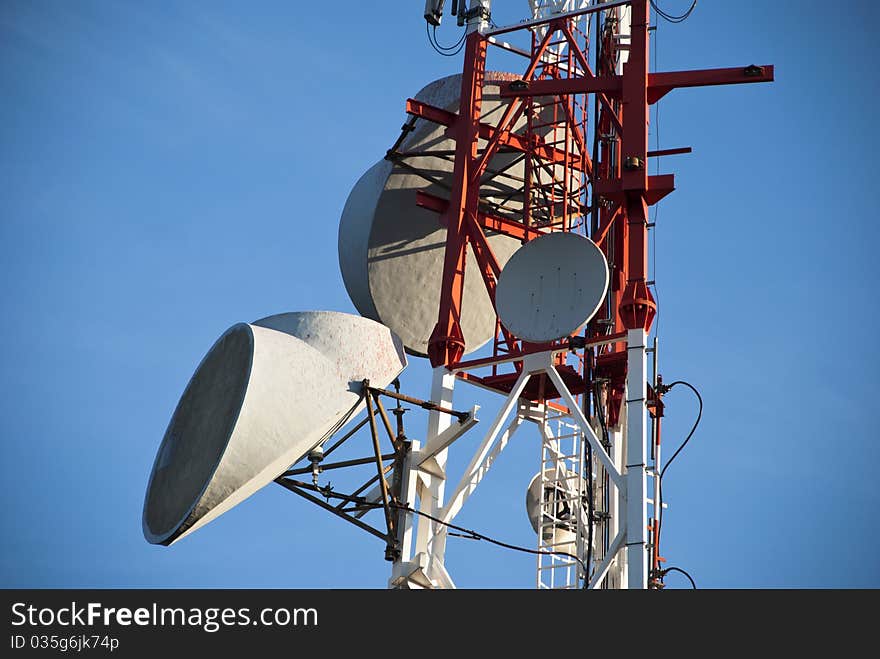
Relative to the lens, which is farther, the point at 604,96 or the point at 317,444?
the point at 604,96

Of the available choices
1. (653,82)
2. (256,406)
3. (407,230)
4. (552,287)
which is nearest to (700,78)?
(653,82)

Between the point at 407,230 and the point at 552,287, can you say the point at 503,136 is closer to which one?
the point at 407,230

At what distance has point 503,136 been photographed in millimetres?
35094

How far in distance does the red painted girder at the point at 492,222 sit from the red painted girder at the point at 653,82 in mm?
2900

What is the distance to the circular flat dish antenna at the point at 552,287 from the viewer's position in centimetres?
2992

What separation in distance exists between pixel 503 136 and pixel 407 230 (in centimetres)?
301

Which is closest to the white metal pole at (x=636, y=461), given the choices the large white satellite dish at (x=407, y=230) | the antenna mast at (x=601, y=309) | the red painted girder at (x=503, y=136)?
the antenna mast at (x=601, y=309)

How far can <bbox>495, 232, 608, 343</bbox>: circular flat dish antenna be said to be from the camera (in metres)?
29.9

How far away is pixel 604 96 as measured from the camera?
3328 centimetres

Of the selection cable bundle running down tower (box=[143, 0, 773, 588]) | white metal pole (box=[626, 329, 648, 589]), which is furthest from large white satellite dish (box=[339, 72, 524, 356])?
white metal pole (box=[626, 329, 648, 589])
